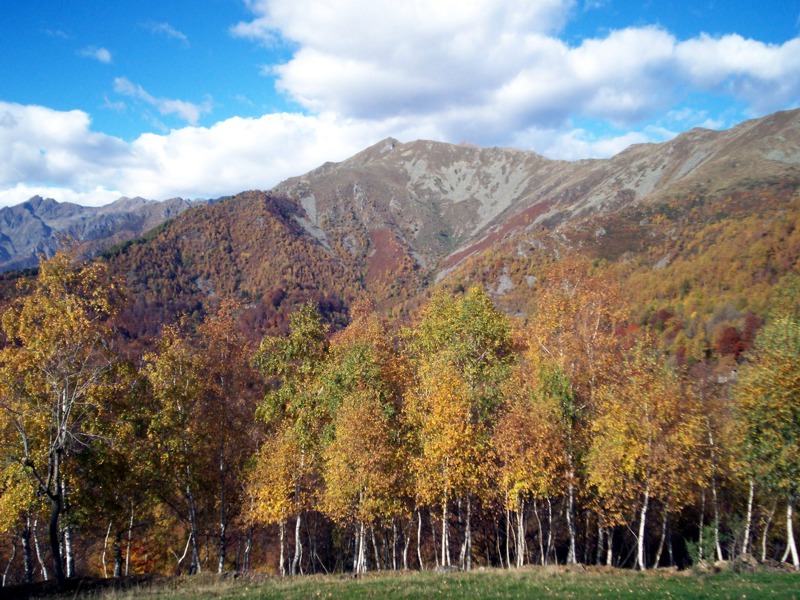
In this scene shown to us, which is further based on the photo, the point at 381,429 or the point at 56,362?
the point at 381,429

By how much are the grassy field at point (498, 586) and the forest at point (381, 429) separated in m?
3.90

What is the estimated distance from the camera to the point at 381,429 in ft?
97.7

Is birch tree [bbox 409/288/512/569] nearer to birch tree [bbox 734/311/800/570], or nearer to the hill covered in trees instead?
the hill covered in trees

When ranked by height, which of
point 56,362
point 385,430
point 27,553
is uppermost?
point 56,362

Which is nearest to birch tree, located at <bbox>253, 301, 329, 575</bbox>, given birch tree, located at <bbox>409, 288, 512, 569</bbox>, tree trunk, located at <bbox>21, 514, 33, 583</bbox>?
birch tree, located at <bbox>409, 288, 512, 569</bbox>

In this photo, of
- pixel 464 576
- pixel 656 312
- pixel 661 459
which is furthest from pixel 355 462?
pixel 656 312

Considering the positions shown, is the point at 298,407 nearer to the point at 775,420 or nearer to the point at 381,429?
the point at 381,429

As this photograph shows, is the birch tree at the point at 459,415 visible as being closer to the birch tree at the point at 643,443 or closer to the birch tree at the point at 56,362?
the birch tree at the point at 643,443

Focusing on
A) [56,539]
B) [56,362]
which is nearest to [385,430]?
[56,539]

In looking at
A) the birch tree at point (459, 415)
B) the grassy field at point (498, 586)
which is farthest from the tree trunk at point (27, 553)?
the birch tree at point (459, 415)

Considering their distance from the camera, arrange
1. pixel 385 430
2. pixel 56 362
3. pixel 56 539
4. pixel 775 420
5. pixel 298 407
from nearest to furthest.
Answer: pixel 56 539 < pixel 56 362 < pixel 775 420 < pixel 385 430 < pixel 298 407

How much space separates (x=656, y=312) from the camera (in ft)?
458

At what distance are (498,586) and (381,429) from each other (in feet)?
37.9

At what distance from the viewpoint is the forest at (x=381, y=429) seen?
2259 cm
